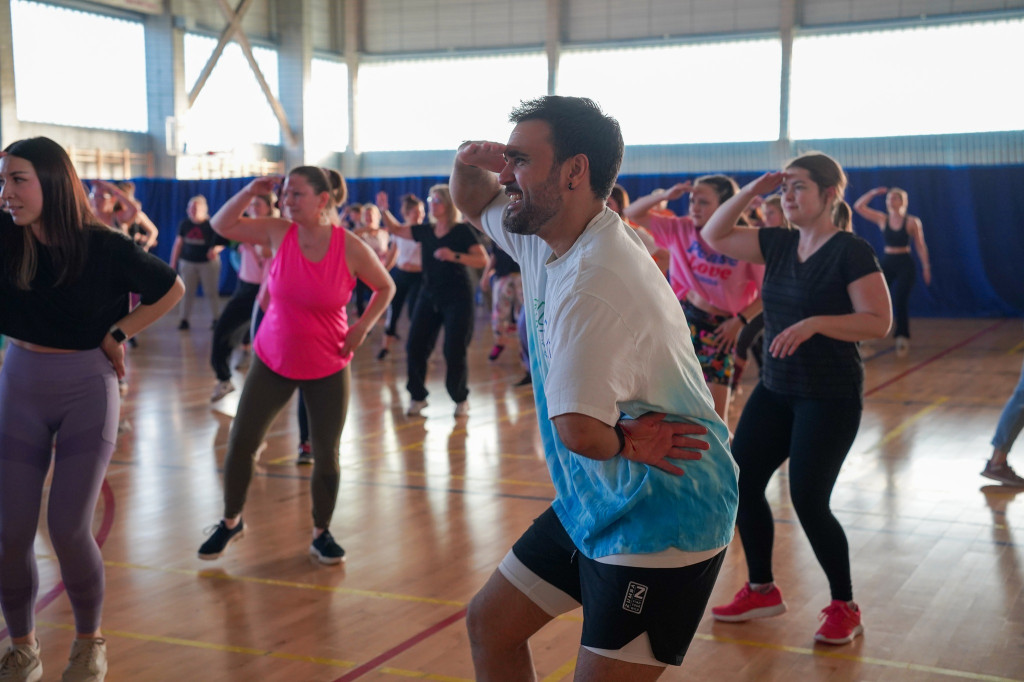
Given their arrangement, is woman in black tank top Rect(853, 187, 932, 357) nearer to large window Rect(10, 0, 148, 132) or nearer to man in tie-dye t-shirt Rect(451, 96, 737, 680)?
man in tie-dye t-shirt Rect(451, 96, 737, 680)

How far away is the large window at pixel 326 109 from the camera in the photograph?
74.7 ft

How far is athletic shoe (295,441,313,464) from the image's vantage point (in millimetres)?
6641

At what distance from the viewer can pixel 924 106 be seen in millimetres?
19000

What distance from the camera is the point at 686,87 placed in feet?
68.6

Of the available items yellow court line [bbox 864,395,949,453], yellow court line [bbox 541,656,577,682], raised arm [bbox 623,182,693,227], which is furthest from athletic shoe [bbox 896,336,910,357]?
yellow court line [bbox 541,656,577,682]

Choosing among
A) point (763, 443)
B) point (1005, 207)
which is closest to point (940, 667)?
point (763, 443)

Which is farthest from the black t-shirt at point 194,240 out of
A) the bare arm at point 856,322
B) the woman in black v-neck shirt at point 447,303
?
the bare arm at point 856,322

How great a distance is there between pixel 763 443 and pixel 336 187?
240 cm

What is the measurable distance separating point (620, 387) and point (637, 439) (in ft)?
0.44

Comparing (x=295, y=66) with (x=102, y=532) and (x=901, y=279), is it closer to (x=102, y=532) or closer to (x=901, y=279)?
(x=901, y=279)

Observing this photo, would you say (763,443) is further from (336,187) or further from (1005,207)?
(1005,207)

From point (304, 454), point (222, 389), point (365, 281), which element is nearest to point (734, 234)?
point (365, 281)

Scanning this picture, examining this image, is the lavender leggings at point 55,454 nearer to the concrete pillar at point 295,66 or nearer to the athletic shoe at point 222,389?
the athletic shoe at point 222,389

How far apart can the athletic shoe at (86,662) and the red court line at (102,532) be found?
1.74 ft
